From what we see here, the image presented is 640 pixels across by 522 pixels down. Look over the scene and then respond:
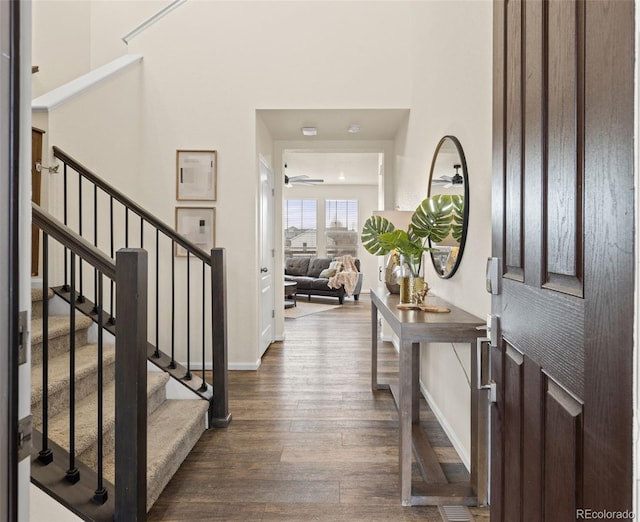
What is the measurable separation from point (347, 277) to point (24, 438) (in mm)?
8363

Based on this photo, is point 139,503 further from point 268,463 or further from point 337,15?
point 337,15

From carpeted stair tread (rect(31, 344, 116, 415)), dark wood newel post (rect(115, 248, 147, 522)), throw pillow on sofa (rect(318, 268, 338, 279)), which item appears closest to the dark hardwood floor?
dark wood newel post (rect(115, 248, 147, 522))

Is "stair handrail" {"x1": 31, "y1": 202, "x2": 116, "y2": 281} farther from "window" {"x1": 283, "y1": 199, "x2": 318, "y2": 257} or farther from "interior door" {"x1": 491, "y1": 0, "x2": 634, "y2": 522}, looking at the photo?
"window" {"x1": 283, "y1": 199, "x2": 318, "y2": 257}

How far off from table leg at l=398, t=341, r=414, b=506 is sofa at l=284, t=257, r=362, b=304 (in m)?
6.74

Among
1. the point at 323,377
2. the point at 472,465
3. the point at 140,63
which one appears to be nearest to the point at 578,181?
the point at 472,465

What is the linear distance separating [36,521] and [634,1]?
205cm

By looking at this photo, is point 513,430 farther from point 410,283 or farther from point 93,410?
point 93,410

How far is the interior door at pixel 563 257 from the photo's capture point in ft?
1.98

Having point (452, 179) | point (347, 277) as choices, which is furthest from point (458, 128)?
point (347, 277)

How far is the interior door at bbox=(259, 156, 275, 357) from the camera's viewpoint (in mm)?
4555

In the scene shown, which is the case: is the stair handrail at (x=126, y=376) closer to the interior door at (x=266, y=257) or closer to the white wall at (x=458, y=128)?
the white wall at (x=458, y=128)

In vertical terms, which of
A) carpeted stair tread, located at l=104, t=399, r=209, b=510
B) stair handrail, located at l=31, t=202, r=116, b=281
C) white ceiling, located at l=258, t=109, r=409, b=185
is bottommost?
carpeted stair tread, located at l=104, t=399, r=209, b=510

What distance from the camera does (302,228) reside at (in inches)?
420

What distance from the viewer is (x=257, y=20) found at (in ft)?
13.3
